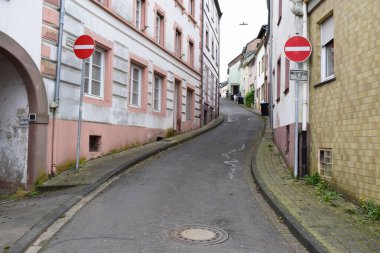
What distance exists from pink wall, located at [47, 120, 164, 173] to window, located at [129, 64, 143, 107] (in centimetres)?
100

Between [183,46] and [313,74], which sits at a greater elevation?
[183,46]

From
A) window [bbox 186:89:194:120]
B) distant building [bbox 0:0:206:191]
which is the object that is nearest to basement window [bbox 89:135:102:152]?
distant building [bbox 0:0:206:191]

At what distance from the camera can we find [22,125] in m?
9.66

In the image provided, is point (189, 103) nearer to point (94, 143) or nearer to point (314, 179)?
point (94, 143)

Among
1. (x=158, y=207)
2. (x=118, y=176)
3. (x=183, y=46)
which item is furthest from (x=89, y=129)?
(x=183, y=46)

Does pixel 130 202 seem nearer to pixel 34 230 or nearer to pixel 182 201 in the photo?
pixel 182 201

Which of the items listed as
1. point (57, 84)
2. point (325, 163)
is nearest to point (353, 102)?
point (325, 163)

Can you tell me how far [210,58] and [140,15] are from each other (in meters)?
13.8

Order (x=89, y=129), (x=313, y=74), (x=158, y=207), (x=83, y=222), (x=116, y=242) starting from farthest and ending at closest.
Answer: (x=89, y=129) < (x=313, y=74) < (x=158, y=207) < (x=83, y=222) < (x=116, y=242)

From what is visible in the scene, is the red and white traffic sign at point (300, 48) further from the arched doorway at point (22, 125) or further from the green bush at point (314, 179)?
the arched doorway at point (22, 125)

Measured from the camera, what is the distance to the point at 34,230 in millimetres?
5828

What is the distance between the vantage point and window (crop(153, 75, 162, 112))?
1750cm

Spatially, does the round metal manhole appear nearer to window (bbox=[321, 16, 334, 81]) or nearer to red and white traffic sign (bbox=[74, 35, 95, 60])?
window (bbox=[321, 16, 334, 81])

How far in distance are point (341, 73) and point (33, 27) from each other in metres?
6.62
